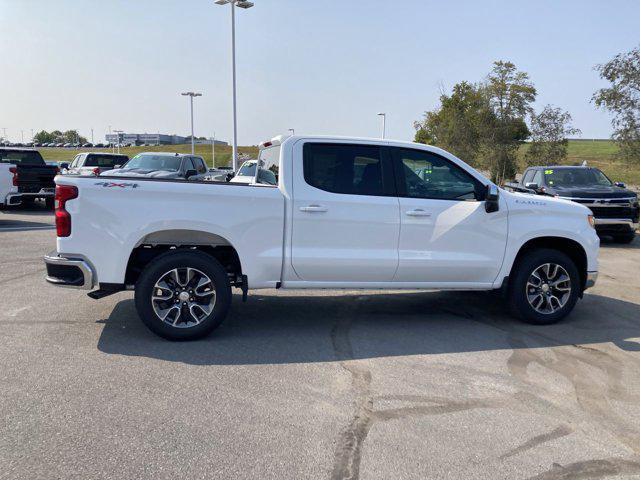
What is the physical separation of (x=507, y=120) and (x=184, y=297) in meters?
30.0

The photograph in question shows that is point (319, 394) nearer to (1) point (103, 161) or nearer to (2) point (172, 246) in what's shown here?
(2) point (172, 246)

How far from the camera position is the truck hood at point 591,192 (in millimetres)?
12961

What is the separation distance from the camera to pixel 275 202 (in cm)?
559

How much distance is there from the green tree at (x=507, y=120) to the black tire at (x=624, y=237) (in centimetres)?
1845

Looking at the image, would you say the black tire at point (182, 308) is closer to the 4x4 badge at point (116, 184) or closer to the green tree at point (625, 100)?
the 4x4 badge at point (116, 184)

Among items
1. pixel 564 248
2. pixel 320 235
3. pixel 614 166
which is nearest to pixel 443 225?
pixel 320 235

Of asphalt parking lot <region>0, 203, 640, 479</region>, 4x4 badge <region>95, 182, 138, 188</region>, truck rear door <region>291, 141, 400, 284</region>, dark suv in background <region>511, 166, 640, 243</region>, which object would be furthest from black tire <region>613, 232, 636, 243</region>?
4x4 badge <region>95, 182, 138, 188</region>

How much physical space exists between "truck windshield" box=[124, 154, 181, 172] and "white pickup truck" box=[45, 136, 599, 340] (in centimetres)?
1098

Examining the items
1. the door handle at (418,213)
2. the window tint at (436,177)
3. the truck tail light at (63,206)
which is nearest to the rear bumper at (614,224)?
the window tint at (436,177)

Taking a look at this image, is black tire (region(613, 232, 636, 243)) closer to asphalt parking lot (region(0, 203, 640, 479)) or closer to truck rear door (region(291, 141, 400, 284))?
asphalt parking lot (region(0, 203, 640, 479))

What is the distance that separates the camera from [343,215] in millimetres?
5734

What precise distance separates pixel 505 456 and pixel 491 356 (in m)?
1.91

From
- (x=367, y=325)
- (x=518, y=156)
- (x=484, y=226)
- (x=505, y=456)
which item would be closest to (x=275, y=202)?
(x=367, y=325)

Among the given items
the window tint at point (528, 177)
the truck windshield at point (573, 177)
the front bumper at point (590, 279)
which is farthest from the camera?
the window tint at point (528, 177)
